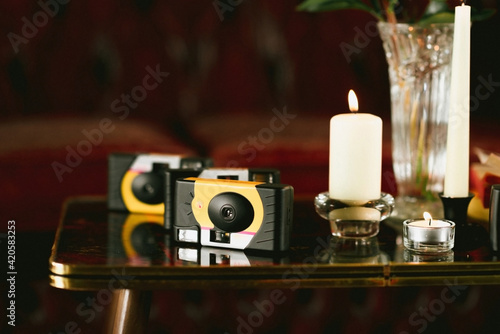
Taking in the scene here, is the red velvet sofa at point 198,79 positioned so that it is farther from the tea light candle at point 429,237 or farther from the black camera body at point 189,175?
the tea light candle at point 429,237

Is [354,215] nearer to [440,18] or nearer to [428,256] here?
[428,256]

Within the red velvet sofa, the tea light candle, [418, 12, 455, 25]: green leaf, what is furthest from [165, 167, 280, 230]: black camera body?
the red velvet sofa

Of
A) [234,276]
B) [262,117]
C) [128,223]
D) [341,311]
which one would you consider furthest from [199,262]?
[262,117]

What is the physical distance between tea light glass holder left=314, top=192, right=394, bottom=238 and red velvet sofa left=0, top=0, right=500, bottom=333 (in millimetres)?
681

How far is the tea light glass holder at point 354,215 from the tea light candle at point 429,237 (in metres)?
0.04

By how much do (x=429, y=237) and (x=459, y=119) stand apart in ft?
0.49

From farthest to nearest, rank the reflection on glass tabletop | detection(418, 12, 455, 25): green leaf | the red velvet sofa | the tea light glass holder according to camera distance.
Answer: the red velvet sofa
detection(418, 12, 455, 25): green leaf
the tea light glass holder
the reflection on glass tabletop

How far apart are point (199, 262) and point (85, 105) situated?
1.19 meters

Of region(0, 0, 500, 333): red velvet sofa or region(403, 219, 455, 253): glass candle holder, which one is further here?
region(0, 0, 500, 333): red velvet sofa

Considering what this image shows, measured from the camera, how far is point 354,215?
74 cm

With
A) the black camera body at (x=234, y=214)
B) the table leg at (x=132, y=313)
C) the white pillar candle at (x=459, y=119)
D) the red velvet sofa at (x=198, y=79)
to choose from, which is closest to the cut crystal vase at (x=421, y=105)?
the white pillar candle at (x=459, y=119)

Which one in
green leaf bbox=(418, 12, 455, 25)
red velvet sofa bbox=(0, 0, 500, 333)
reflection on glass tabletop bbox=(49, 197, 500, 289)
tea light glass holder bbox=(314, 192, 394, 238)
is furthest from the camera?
red velvet sofa bbox=(0, 0, 500, 333)

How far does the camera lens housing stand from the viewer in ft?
2.31

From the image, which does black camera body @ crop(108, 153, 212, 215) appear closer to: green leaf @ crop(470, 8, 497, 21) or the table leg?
the table leg
